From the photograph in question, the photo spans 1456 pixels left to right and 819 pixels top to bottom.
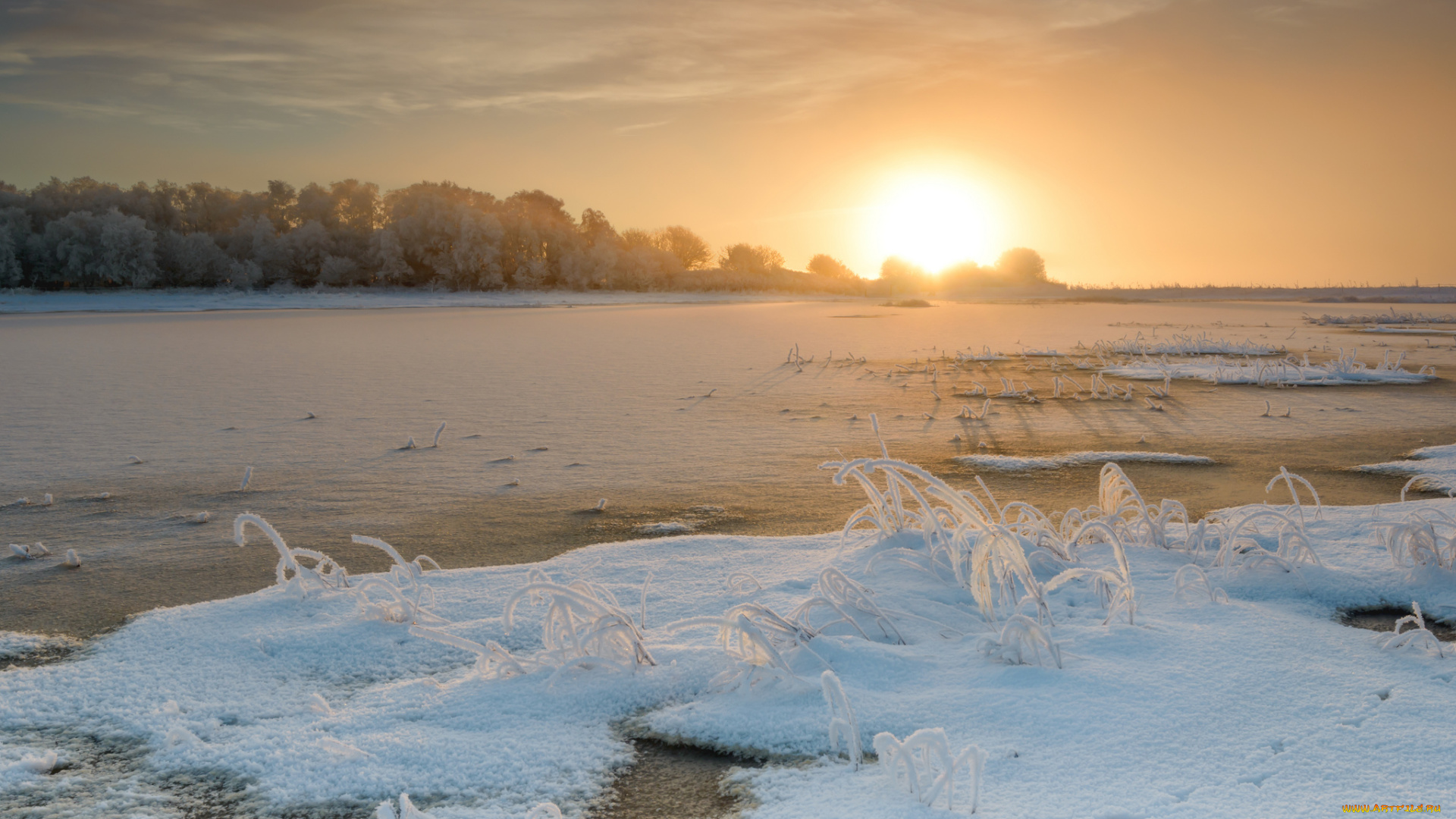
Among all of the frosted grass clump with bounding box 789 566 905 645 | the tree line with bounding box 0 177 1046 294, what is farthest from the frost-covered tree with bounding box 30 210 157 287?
the frosted grass clump with bounding box 789 566 905 645

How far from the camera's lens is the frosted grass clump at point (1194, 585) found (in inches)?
85.7

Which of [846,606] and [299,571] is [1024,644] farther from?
[299,571]

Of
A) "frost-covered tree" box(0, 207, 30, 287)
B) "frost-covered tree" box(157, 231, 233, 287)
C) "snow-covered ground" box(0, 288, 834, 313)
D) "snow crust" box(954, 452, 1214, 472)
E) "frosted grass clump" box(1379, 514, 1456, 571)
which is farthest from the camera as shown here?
"frost-covered tree" box(157, 231, 233, 287)

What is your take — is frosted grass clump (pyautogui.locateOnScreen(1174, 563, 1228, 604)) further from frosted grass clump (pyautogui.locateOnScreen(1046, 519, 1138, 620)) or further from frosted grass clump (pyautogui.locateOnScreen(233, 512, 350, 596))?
frosted grass clump (pyautogui.locateOnScreen(233, 512, 350, 596))

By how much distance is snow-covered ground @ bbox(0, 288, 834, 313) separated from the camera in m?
24.9

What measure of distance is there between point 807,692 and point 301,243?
36795mm

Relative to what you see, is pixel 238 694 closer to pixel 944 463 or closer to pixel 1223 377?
pixel 944 463

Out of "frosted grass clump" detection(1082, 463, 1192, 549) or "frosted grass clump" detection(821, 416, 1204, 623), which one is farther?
"frosted grass clump" detection(1082, 463, 1192, 549)

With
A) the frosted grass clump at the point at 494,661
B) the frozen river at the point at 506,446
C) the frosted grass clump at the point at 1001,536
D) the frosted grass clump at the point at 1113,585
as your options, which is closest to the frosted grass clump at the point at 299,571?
the frozen river at the point at 506,446

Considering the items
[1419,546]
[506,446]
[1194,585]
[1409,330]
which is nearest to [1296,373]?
[1419,546]

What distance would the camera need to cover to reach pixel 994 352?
11.3 metres

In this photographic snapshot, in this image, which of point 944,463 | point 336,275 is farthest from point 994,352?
point 336,275

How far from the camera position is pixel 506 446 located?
16.6 feet

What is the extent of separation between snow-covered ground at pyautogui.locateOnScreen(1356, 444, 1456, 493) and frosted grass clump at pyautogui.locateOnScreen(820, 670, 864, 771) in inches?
139
